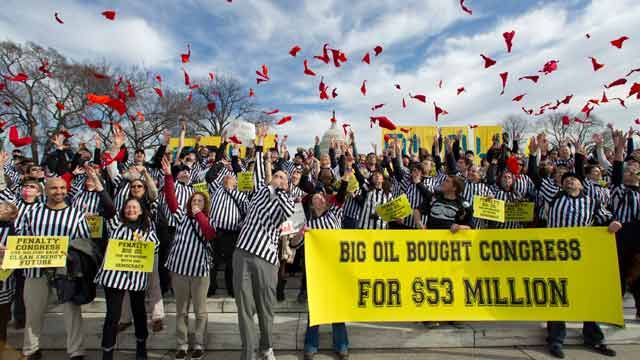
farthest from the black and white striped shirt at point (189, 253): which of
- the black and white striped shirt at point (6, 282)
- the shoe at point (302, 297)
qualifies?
the black and white striped shirt at point (6, 282)

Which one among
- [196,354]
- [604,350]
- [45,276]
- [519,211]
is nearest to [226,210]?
[196,354]

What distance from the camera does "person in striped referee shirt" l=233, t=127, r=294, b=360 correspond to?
429 cm

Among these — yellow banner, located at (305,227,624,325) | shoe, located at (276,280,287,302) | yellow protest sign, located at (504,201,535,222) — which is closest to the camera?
yellow banner, located at (305,227,624,325)

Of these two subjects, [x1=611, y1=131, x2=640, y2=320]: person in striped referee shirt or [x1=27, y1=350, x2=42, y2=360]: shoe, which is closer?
[x1=27, y1=350, x2=42, y2=360]: shoe

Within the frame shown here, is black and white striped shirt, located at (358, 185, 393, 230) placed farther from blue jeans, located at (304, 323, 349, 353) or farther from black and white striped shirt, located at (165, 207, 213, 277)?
black and white striped shirt, located at (165, 207, 213, 277)

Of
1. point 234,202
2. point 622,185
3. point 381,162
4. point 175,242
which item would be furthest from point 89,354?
point 622,185

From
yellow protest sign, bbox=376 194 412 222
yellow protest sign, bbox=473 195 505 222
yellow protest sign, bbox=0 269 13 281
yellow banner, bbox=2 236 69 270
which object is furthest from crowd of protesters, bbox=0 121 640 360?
yellow protest sign, bbox=473 195 505 222

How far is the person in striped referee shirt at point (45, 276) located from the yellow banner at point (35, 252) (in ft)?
Answer: 0.43

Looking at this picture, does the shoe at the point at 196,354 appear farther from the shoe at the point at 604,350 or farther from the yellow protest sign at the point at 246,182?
the shoe at the point at 604,350

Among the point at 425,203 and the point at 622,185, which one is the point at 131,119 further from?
the point at 622,185

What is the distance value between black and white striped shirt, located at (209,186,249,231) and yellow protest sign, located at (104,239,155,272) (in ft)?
5.06

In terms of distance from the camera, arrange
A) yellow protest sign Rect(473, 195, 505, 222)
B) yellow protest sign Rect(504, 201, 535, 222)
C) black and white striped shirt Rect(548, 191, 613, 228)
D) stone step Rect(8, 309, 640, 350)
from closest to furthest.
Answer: black and white striped shirt Rect(548, 191, 613, 228) → stone step Rect(8, 309, 640, 350) → yellow protest sign Rect(473, 195, 505, 222) → yellow protest sign Rect(504, 201, 535, 222)

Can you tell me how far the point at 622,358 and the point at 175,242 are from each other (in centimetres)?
598

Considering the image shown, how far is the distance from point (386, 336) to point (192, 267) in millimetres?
2811
